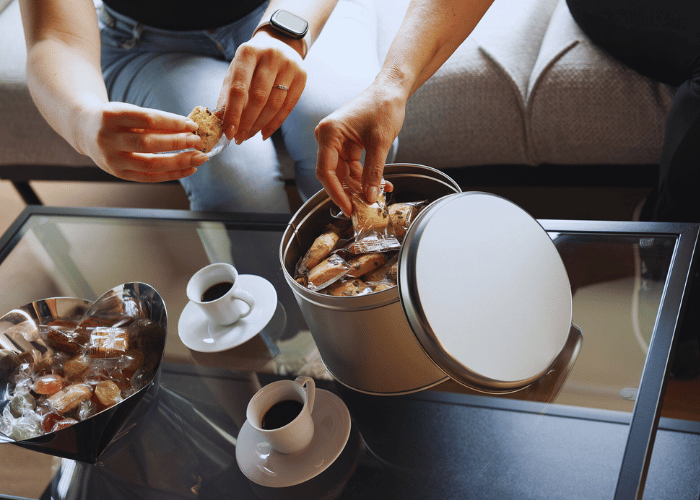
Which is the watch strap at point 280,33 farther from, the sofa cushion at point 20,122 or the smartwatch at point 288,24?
the sofa cushion at point 20,122

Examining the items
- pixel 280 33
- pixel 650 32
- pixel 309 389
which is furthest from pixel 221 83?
pixel 650 32

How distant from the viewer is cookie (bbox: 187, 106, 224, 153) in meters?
0.79

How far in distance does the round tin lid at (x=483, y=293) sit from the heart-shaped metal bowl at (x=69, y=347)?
39cm

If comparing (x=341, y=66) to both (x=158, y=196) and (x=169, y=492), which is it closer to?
(x=169, y=492)

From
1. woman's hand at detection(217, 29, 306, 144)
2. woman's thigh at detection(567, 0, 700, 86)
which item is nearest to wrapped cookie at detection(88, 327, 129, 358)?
woman's hand at detection(217, 29, 306, 144)

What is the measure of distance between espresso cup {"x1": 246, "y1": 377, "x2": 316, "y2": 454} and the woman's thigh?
0.90 m

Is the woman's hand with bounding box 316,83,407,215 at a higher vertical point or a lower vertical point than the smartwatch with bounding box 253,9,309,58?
lower

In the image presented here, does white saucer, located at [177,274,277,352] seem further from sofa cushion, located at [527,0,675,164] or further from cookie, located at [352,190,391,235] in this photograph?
sofa cushion, located at [527,0,675,164]

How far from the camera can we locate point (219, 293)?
0.82m

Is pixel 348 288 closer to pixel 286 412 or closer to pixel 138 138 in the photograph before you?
pixel 286 412

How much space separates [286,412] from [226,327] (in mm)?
254

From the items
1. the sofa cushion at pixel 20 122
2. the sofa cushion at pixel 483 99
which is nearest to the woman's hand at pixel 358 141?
the sofa cushion at pixel 483 99

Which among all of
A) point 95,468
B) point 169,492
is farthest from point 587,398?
point 95,468

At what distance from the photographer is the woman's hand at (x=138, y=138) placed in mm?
720
